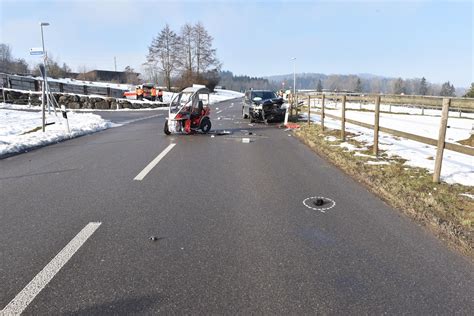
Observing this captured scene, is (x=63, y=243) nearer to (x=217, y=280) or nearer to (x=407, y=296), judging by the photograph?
(x=217, y=280)

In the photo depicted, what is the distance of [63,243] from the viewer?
399cm

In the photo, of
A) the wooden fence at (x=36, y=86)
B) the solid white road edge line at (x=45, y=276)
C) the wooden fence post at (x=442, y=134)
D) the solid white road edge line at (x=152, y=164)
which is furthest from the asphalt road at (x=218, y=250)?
the wooden fence at (x=36, y=86)

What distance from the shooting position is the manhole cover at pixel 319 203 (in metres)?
5.27

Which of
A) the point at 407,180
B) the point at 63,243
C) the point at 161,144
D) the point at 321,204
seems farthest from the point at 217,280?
the point at 161,144

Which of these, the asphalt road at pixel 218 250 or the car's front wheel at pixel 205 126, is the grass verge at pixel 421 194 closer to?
the asphalt road at pixel 218 250

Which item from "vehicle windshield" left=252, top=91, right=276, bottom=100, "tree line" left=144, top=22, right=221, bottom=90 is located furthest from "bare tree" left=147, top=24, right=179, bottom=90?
"vehicle windshield" left=252, top=91, right=276, bottom=100

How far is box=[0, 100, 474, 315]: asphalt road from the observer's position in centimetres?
296

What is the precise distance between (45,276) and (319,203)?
12.4 ft

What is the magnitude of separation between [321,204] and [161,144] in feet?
24.8

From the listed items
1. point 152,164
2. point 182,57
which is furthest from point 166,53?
point 152,164

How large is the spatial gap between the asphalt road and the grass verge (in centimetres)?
24

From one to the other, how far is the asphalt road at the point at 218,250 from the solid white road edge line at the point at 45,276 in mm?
19

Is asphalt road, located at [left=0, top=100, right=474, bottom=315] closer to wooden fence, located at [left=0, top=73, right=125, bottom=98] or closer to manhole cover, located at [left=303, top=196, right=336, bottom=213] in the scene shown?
manhole cover, located at [left=303, top=196, right=336, bottom=213]

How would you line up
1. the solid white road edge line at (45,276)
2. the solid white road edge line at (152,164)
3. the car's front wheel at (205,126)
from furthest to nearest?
the car's front wheel at (205,126) < the solid white road edge line at (152,164) < the solid white road edge line at (45,276)
